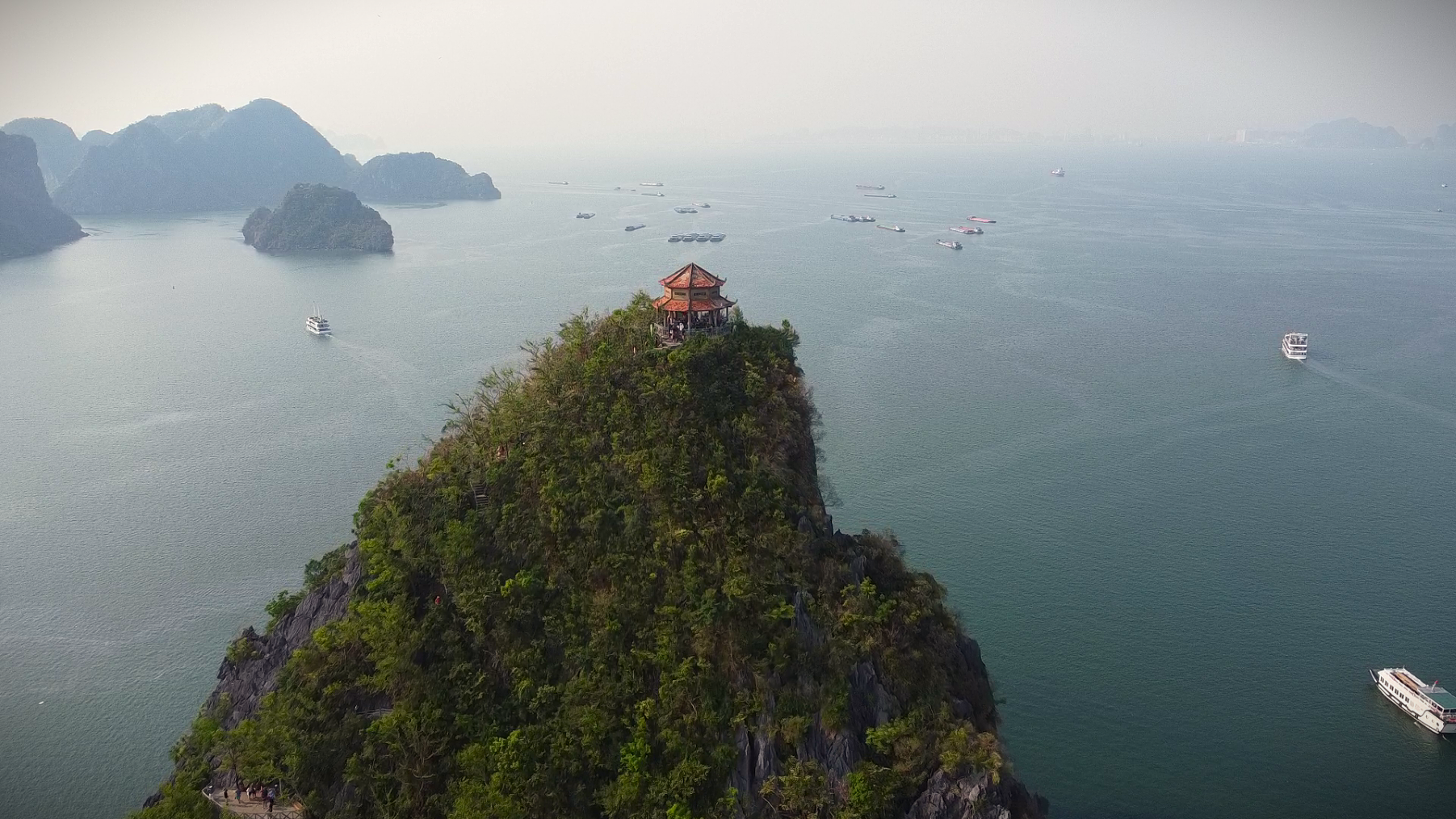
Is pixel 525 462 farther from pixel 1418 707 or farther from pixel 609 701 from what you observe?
pixel 1418 707

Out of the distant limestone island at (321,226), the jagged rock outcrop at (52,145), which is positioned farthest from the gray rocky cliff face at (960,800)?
the jagged rock outcrop at (52,145)

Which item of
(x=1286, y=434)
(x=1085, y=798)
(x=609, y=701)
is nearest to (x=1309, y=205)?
(x=1286, y=434)

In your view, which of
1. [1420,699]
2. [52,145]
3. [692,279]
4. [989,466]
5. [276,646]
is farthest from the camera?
[52,145]

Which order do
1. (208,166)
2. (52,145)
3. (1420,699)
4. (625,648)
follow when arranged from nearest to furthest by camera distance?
(625,648) → (1420,699) → (208,166) → (52,145)

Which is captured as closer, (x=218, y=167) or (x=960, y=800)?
(x=960, y=800)

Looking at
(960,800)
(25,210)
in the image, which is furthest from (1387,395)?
(25,210)

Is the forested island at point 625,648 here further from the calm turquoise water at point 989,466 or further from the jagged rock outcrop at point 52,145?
the jagged rock outcrop at point 52,145

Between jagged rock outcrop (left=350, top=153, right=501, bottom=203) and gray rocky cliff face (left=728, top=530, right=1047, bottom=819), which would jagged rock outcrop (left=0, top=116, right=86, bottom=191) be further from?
gray rocky cliff face (left=728, top=530, right=1047, bottom=819)

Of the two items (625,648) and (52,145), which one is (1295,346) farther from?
(52,145)
